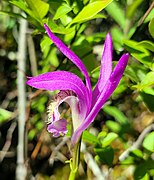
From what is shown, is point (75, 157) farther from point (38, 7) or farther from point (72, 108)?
point (38, 7)

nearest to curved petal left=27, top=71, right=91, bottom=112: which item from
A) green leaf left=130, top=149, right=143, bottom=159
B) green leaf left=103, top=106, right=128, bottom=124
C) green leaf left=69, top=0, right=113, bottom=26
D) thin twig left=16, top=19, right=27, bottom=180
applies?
green leaf left=69, top=0, right=113, bottom=26

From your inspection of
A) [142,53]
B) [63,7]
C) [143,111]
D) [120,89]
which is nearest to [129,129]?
[120,89]

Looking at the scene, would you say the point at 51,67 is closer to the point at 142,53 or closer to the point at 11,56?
the point at 142,53

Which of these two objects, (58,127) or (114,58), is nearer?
(58,127)

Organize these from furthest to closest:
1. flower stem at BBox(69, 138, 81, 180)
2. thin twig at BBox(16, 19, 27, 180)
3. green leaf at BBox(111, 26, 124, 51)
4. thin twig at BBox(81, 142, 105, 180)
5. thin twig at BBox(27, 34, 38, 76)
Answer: thin twig at BBox(27, 34, 38, 76) < thin twig at BBox(16, 19, 27, 180) < thin twig at BBox(81, 142, 105, 180) < green leaf at BBox(111, 26, 124, 51) < flower stem at BBox(69, 138, 81, 180)

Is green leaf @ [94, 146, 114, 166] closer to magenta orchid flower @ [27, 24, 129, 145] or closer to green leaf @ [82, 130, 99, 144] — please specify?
green leaf @ [82, 130, 99, 144]

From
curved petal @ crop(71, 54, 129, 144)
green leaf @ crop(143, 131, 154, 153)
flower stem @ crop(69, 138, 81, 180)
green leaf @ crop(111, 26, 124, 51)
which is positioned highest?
green leaf @ crop(111, 26, 124, 51)

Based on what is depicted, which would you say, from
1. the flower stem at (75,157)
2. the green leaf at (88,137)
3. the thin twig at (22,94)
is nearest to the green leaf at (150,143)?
the green leaf at (88,137)

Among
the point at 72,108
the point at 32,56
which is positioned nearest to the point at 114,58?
the point at 72,108
